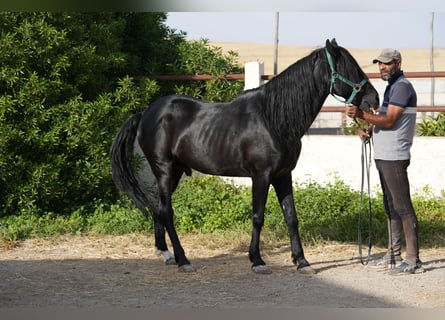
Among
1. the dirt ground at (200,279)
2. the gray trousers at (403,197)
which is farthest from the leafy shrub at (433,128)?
the gray trousers at (403,197)

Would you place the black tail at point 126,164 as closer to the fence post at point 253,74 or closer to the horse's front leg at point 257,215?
the horse's front leg at point 257,215

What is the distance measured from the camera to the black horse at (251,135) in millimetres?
6066

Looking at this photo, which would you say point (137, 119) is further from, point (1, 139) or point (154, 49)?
point (154, 49)

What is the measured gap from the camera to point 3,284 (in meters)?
5.82

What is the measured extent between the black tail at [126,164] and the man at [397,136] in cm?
220

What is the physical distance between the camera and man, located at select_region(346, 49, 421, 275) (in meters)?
5.96

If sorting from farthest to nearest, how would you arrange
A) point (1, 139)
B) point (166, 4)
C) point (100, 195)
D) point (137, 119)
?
point (100, 195), point (1, 139), point (137, 119), point (166, 4)

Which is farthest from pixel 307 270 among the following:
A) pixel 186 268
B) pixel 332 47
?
pixel 332 47

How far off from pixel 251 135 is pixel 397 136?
4.15 ft

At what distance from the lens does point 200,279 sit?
6098 mm

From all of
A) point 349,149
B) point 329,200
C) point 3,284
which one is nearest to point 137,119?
point 3,284

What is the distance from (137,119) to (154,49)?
3731mm

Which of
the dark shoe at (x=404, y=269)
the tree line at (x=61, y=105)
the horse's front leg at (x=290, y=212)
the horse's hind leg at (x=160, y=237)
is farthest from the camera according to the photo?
the tree line at (x=61, y=105)

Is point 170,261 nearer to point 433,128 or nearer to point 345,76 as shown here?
point 345,76
